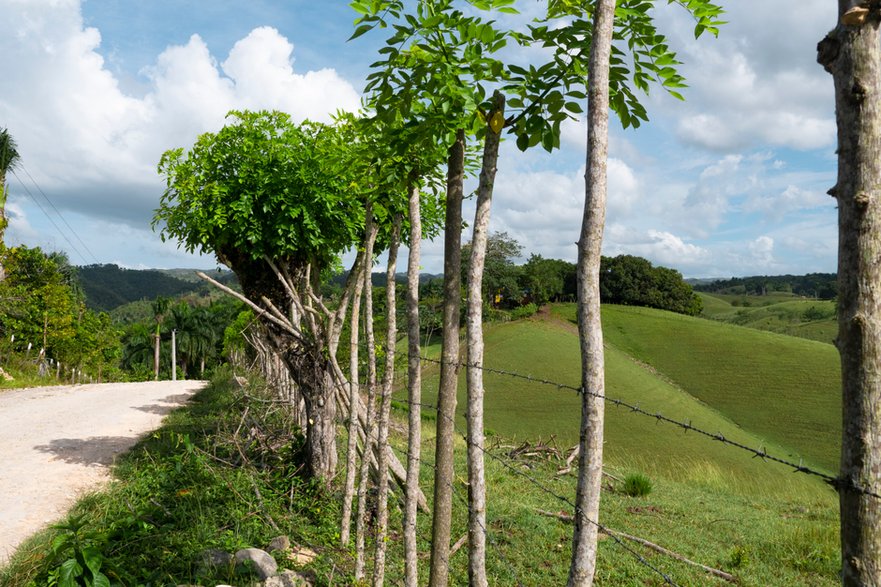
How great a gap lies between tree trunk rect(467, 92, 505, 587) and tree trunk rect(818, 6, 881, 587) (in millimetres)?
1876

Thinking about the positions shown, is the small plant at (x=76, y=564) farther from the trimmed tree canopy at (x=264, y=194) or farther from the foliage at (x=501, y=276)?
the foliage at (x=501, y=276)

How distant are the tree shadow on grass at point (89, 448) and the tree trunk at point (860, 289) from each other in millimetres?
9782

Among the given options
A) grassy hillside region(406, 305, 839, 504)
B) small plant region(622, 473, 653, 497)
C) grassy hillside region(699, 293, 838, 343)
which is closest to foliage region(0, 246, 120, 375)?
grassy hillside region(406, 305, 839, 504)

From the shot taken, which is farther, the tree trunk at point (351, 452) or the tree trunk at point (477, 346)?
the tree trunk at point (351, 452)

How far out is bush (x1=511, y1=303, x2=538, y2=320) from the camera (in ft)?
166

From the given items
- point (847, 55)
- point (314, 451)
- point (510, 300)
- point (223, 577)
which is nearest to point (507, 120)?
point (847, 55)

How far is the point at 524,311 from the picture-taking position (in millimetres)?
50688

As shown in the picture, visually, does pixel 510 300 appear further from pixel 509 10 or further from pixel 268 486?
pixel 509 10

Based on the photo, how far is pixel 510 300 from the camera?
174ft

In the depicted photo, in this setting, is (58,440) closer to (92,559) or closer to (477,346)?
(92,559)

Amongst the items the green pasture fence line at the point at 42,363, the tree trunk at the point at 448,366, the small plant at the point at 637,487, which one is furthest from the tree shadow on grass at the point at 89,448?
the green pasture fence line at the point at 42,363

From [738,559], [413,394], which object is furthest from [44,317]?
[738,559]

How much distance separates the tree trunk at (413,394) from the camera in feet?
A: 13.7

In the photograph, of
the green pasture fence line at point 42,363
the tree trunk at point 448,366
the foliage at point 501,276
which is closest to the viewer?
the tree trunk at point 448,366
